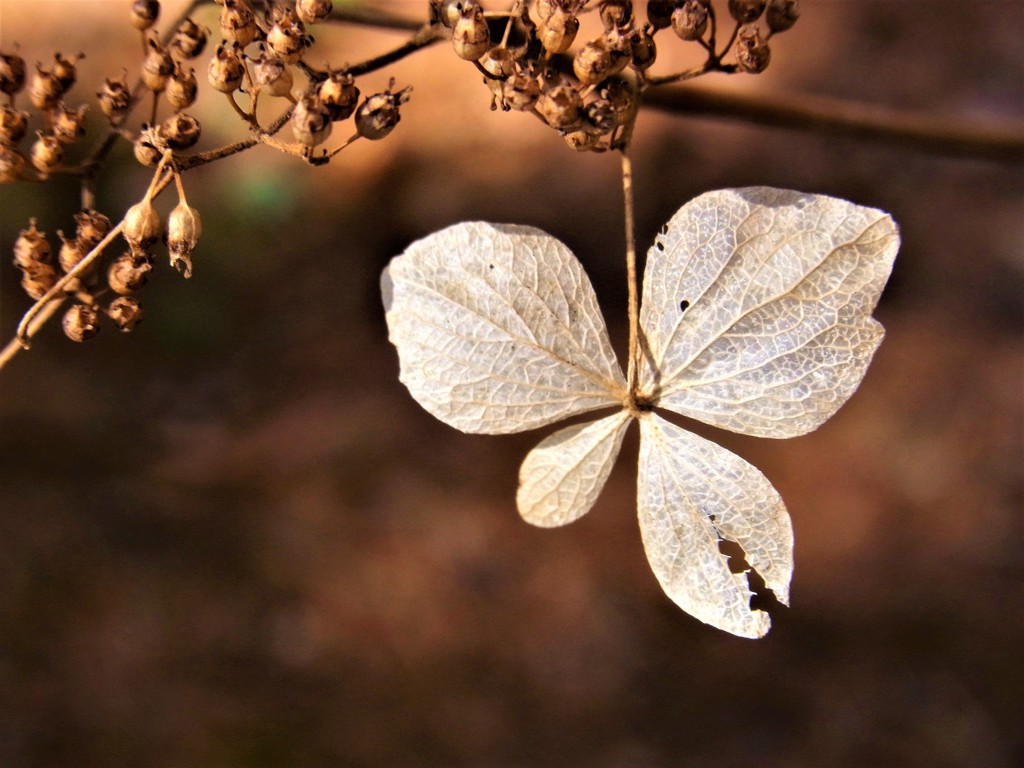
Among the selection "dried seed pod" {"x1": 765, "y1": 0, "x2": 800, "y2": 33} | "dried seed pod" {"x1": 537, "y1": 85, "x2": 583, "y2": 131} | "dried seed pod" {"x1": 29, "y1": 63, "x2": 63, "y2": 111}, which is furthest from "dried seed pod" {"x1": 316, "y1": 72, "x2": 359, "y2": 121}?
"dried seed pod" {"x1": 765, "y1": 0, "x2": 800, "y2": 33}

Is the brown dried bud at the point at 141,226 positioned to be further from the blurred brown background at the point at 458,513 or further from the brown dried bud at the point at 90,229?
the blurred brown background at the point at 458,513

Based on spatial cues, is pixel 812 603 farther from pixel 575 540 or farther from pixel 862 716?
pixel 575 540

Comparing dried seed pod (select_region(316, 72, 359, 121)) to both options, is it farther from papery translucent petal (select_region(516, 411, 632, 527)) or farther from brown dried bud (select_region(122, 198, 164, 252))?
papery translucent petal (select_region(516, 411, 632, 527))

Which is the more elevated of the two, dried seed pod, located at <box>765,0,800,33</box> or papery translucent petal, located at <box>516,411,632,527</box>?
dried seed pod, located at <box>765,0,800,33</box>

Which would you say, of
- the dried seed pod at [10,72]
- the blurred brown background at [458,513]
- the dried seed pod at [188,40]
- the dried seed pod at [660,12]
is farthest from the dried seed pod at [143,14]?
the blurred brown background at [458,513]

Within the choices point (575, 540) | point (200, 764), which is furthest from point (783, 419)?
point (200, 764)

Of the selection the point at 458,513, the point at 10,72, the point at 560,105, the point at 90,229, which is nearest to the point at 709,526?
the point at 560,105
